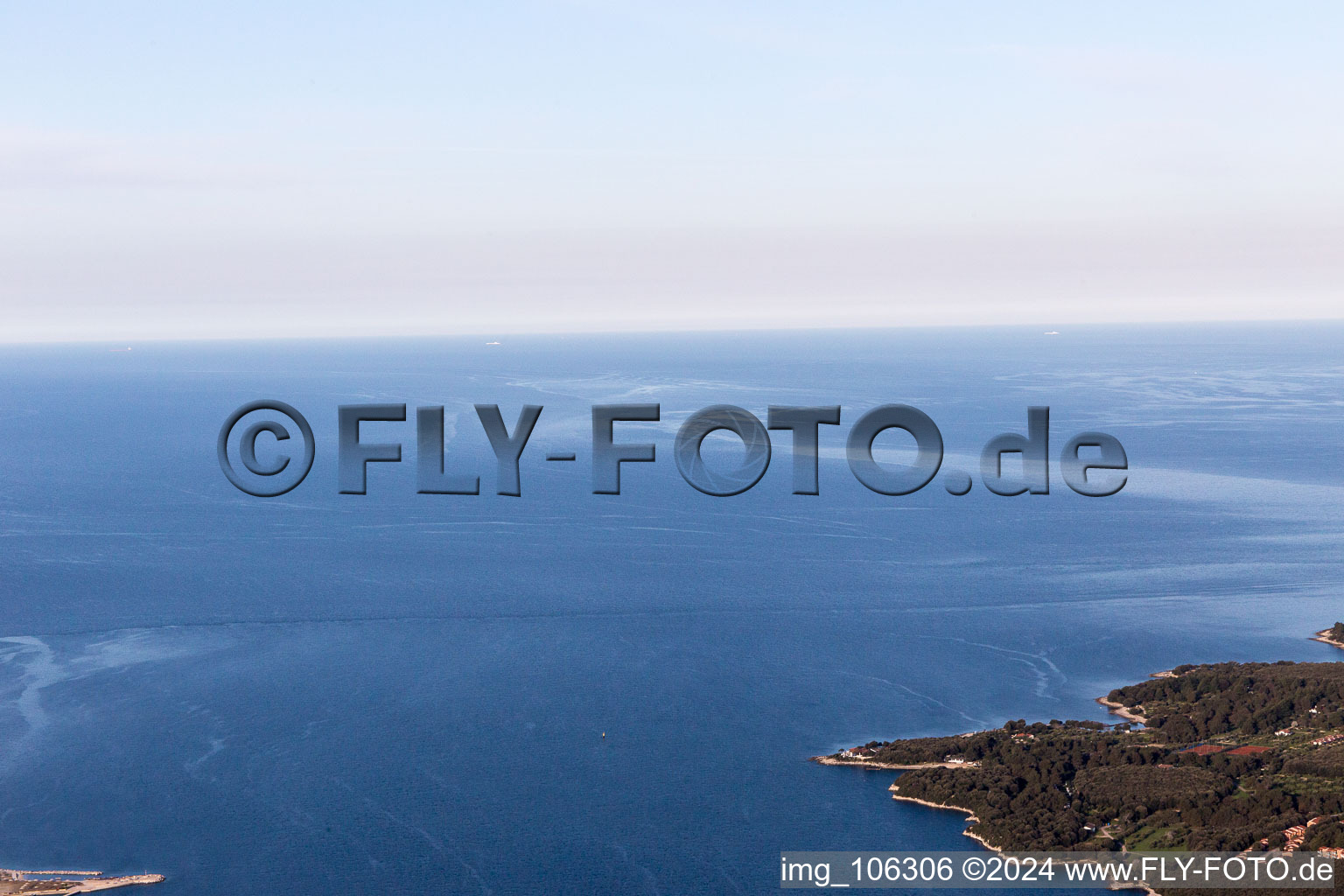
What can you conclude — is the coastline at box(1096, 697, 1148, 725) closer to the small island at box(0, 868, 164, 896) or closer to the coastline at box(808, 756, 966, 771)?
the coastline at box(808, 756, 966, 771)

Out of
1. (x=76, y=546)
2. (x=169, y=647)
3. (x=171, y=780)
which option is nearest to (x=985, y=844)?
(x=171, y=780)

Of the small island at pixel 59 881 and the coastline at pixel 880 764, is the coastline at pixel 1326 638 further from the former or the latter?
the small island at pixel 59 881

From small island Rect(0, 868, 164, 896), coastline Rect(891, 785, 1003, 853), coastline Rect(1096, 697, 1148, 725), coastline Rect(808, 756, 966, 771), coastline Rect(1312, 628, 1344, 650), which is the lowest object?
small island Rect(0, 868, 164, 896)

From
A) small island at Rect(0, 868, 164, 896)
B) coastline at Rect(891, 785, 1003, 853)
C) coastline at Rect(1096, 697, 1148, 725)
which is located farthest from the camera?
coastline at Rect(1096, 697, 1148, 725)

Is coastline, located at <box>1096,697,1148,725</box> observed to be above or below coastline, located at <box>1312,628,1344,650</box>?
below

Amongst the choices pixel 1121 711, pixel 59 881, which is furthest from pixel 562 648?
pixel 59 881

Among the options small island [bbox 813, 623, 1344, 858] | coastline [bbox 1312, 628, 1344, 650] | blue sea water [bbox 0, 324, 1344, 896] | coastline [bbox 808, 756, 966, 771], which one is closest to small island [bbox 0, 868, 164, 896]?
blue sea water [bbox 0, 324, 1344, 896]
